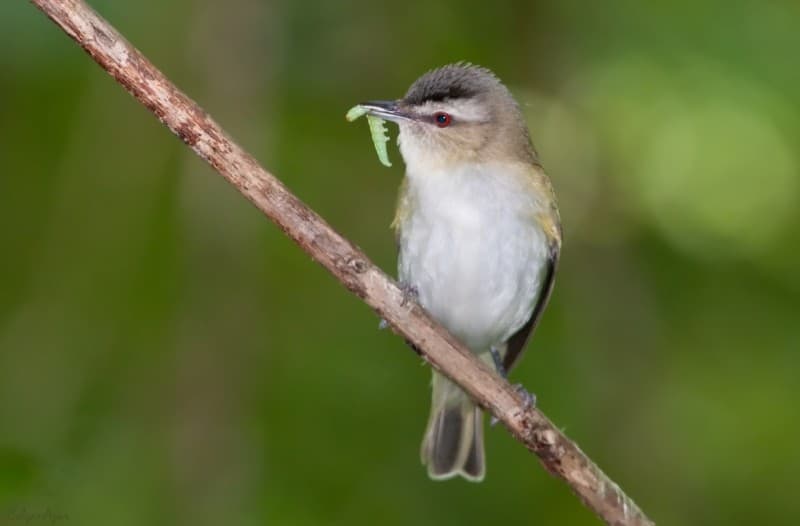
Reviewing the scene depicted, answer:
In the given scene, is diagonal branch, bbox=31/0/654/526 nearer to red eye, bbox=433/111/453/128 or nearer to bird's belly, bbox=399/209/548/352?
bird's belly, bbox=399/209/548/352

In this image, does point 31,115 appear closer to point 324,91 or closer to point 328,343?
point 324,91

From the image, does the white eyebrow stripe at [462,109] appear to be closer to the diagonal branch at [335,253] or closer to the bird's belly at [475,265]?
the bird's belly at [475,265]

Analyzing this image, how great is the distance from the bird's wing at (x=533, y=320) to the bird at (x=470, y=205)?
0.01m

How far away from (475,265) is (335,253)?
5.08 feet

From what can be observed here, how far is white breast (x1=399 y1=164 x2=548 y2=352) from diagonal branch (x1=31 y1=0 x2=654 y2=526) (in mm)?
1082

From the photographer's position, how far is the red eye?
18.5 ft

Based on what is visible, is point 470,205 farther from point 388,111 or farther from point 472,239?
point 388,111

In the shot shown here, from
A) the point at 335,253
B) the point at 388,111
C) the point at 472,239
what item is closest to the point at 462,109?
the point at 388,111

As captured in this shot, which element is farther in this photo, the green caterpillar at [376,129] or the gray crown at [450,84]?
the gray crown at [450,84]

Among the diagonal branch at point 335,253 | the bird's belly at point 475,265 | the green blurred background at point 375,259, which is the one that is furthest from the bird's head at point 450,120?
the diagonal branch at point 335,253

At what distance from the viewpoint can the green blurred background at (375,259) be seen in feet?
19.6

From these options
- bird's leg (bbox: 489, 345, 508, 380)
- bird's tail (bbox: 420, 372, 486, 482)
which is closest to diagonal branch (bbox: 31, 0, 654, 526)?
bird's tail (bbox: 420, 372, 486, 482)

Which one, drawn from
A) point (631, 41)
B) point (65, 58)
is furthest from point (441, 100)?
point (65, 58)

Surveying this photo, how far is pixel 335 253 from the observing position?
4.12 metres
